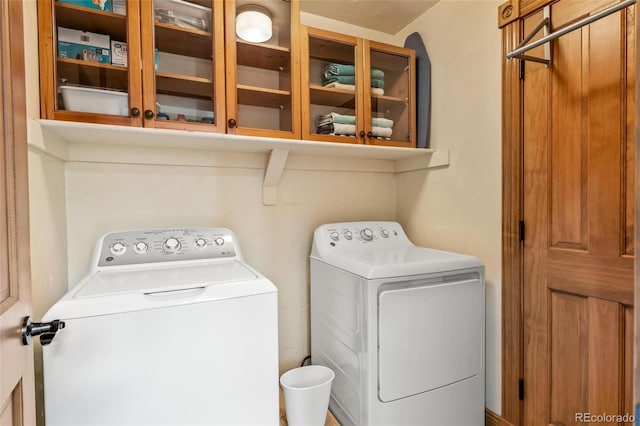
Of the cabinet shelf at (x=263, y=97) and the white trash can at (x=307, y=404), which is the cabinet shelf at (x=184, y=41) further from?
the white trash can at (x=307, y=404)

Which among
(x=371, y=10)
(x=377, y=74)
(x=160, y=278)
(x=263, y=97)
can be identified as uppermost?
(x=371, y=10)

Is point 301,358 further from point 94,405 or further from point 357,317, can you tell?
point 94,405

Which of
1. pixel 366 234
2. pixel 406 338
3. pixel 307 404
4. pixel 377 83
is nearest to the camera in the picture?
pixel 406 338

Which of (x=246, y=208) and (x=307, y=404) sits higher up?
(x=246, y=208)

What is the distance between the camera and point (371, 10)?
6.70ft

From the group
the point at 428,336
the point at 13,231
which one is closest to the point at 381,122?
the point at 428,336

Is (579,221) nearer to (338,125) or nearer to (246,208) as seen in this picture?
(338,125)

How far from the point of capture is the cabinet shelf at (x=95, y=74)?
4.43 ft

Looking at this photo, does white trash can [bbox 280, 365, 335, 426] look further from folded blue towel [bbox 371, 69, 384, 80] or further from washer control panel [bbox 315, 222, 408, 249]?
folded blue towel [bbox 371, 69, 384, 80]

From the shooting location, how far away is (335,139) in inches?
70.1

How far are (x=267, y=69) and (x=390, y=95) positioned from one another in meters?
0.75

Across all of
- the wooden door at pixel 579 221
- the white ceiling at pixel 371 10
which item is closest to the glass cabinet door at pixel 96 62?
the white ceiling at pixel 371 10

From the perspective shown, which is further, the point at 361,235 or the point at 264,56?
the point at 361,235

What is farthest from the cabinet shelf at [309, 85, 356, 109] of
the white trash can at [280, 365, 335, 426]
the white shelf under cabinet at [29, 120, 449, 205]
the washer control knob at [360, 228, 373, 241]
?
the white trash can at [280, 365, 335, 426]
